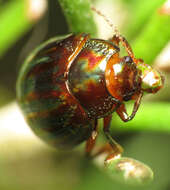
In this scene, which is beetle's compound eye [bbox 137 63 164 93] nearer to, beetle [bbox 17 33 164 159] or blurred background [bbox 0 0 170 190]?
beetle [bbox 17 33 164 159]

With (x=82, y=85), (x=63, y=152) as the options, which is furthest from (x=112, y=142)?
(x=63, y=152)

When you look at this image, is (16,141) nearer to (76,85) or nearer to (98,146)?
(98,146)

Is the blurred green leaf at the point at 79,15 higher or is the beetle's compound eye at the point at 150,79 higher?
the blurred green leaf at the point at 79,15

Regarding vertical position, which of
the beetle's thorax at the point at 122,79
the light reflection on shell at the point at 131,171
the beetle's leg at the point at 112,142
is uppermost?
the beetle's thorax at the point at 122,79

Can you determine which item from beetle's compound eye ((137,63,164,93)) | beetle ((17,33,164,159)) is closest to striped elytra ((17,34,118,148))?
beetle ((17,33,164,159))

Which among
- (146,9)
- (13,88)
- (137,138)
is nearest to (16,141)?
(13,88)

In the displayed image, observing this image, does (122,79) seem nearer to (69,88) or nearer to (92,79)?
(92,79)

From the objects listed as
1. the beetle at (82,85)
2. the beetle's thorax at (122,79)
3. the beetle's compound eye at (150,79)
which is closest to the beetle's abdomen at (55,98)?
the beetle at (82,85)

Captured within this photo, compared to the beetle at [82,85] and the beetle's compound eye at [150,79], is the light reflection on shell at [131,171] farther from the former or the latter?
the beetle's compound eye at [150,79]
